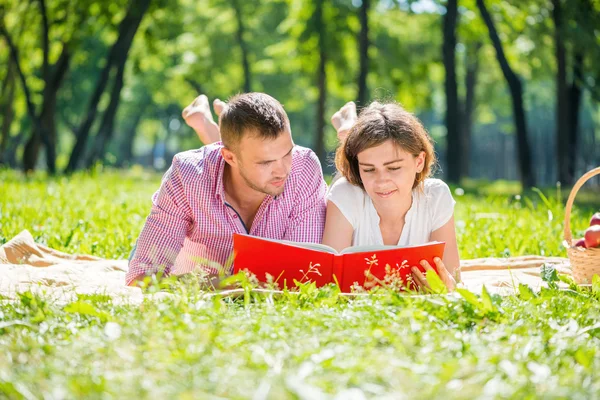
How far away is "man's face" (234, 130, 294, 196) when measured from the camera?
13.1 feet

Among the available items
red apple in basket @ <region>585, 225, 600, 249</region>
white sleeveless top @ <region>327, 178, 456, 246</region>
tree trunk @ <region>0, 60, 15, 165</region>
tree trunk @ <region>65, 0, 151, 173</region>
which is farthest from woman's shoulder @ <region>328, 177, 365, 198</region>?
tree trunk @ <region>0, 60, 15, 165</region>

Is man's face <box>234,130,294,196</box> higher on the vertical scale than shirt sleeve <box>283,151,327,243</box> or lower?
higher

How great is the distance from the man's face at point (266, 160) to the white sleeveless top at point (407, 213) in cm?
53

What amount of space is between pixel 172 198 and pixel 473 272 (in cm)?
207

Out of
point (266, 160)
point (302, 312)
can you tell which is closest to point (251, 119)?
point (266, 160)

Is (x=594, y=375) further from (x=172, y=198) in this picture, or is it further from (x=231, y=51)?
(x=231, y=51)

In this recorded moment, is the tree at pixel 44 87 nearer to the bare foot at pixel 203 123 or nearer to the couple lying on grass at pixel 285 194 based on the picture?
the bare foot at pixel 203 123

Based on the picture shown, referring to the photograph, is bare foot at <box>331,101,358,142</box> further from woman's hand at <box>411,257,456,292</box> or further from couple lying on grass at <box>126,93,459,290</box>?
woman's hand at <box>411,257,456,292</box>

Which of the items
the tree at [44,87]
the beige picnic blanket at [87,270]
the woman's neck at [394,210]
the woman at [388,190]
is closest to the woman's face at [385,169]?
the woman at [388,190]

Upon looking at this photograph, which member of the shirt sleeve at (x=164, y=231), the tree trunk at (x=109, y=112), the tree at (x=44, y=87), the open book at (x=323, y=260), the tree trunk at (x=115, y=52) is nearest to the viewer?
the open book at (x=323, y=260)

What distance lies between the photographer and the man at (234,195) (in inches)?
158

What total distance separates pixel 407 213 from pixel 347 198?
37cm

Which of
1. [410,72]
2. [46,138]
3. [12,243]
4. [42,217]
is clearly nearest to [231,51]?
[410,72]

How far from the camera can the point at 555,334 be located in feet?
9.06
